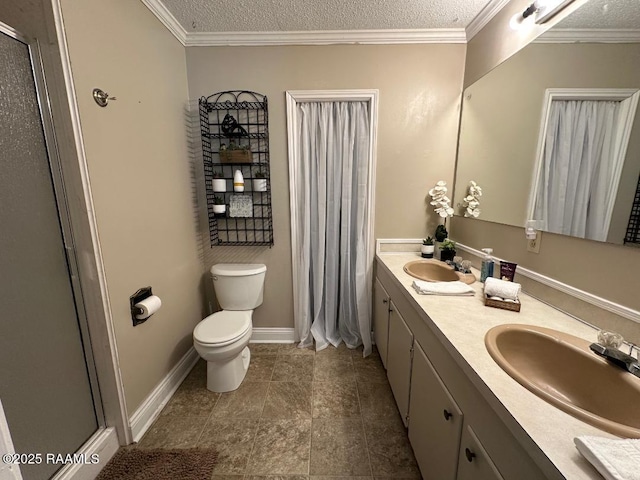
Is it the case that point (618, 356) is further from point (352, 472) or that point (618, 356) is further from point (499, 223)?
point (352, 472)

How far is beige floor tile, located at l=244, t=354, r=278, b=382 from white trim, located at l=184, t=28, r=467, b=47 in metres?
2.48

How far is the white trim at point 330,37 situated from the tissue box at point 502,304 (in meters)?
1.87

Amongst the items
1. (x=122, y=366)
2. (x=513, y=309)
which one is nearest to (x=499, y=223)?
(x=513, y=309)

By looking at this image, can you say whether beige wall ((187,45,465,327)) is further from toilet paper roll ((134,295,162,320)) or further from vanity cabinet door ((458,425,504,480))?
vanity cabinet door ((458,425,504,480))

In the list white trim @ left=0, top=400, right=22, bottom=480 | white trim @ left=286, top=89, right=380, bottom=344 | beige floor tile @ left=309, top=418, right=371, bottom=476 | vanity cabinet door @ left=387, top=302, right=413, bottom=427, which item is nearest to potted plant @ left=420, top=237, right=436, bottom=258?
white trim @ left=286, top=89, right=380, bottom=344

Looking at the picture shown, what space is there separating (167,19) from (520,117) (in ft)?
7.47

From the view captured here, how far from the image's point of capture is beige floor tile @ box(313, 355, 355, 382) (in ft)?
5.94

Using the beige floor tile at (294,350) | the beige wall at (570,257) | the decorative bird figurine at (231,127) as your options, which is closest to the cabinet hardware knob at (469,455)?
the beige wall at (570,257)

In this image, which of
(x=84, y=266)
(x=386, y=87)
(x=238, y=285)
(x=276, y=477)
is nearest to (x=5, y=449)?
(x=84, y=266)

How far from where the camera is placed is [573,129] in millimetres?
1064

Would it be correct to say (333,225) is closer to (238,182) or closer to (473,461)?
(238,182)

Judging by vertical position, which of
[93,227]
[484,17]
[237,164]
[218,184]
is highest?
[484,17]

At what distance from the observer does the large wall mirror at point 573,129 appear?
2.88 feet

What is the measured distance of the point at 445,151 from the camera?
1935 mm
